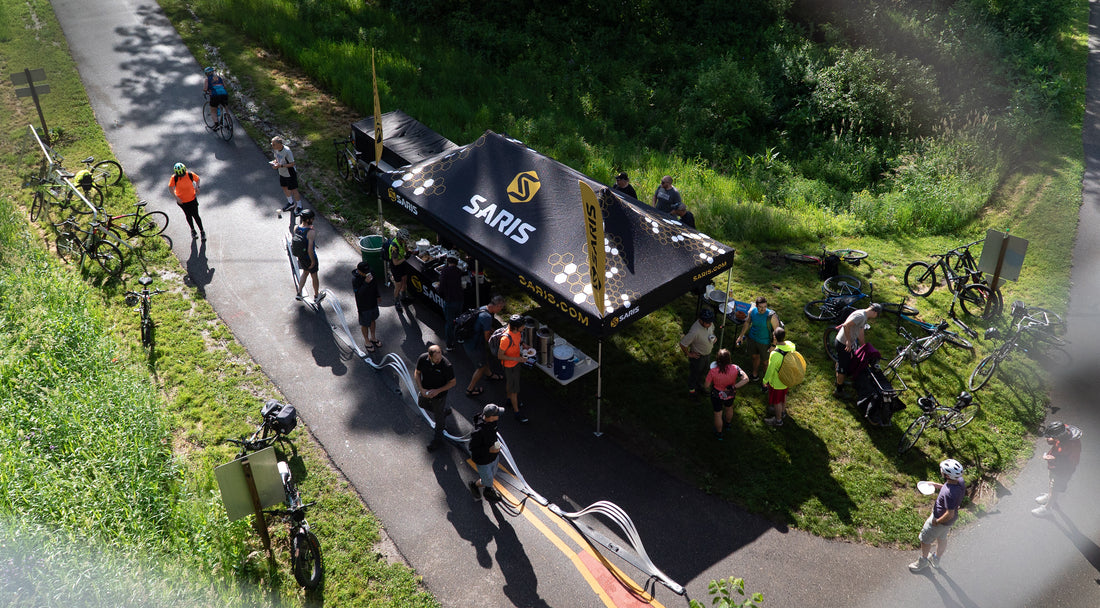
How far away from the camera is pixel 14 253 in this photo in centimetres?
1435

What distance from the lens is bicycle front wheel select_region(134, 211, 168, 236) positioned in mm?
15633

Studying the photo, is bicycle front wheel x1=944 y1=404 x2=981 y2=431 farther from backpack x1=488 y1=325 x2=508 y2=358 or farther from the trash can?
the trash can

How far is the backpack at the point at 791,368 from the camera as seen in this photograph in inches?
430

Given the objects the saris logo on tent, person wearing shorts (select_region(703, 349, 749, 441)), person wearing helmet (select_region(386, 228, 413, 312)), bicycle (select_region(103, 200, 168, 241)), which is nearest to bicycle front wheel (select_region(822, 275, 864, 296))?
person wearing shorts (select_region(703, 349, 749, 441))

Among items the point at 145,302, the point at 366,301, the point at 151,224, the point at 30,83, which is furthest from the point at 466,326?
the point at 30,83

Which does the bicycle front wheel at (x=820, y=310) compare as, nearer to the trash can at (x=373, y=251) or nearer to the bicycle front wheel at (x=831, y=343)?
the bicycle front wheel at (x=831, y=343)

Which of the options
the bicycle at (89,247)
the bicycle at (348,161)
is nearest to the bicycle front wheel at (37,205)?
the bicycle at (89,247)

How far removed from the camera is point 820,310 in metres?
13.9

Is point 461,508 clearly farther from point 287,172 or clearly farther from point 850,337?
point 287,172

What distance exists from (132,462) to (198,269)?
6.54m

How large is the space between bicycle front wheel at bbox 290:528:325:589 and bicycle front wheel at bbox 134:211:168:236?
9884 mm

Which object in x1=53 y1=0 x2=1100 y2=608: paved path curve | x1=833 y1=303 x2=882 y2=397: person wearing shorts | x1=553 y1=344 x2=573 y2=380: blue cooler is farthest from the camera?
x1=553 y1=344 x2=573 y2=380: blue cooler

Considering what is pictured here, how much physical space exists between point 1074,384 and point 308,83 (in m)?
21.9

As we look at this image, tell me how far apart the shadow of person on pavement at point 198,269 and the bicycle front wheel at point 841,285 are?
12109mm
